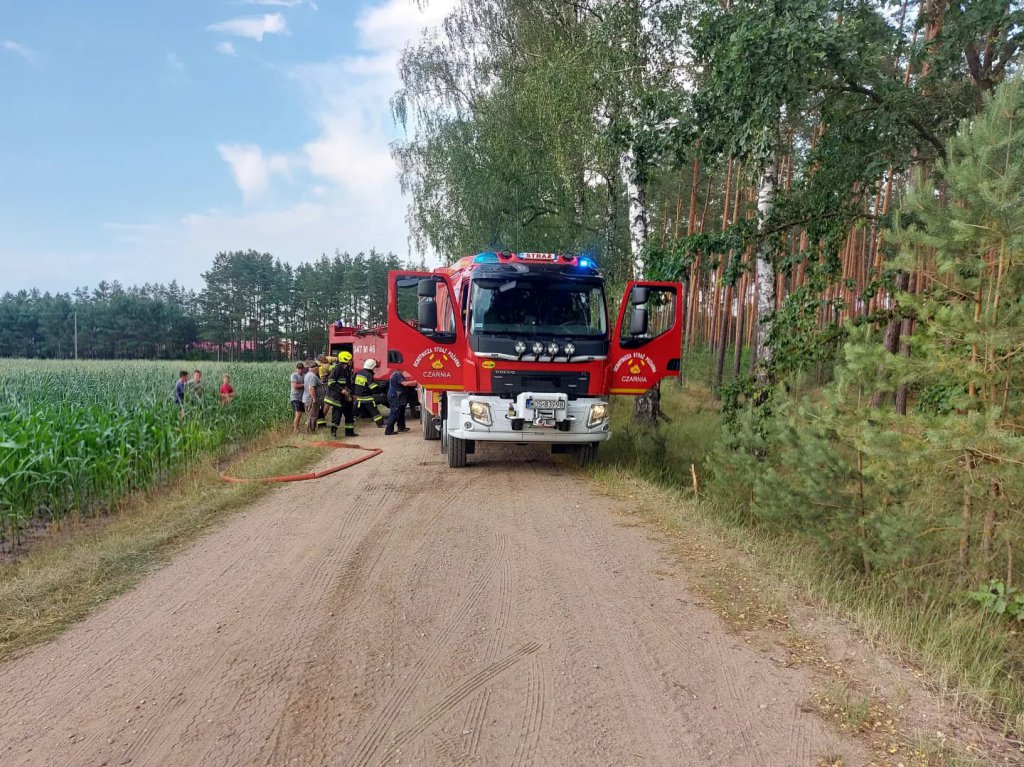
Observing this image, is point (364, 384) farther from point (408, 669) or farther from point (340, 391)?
point (408, 669)

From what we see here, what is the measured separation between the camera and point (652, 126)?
348 inches

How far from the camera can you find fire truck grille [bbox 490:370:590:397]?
28.1 feet

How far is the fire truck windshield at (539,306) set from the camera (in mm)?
8781

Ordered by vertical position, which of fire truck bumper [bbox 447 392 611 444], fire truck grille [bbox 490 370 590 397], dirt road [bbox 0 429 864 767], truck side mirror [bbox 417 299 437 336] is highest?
truck side mirror [bbox 417 299 437 336]

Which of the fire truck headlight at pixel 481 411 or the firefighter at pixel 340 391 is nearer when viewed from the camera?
the fire truck headlight at pixel 481 411

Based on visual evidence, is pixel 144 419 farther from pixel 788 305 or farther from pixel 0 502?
pixel 788 305

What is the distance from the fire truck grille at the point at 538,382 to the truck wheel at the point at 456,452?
45.0 inches

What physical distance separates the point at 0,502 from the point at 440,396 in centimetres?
544

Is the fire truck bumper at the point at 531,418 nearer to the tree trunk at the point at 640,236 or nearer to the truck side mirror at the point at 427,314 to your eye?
the truck side mirror at the point at 427,314

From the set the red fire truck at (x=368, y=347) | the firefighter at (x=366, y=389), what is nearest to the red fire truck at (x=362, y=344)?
the red fire truck at (x=368, y=347)

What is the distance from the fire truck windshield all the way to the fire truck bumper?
3.01 ft

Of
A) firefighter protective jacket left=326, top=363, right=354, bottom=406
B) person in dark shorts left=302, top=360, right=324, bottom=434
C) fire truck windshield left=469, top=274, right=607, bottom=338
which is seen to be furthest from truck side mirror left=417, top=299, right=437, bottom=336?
person in dark shorts left=302, top=360, right=324, bottom=434

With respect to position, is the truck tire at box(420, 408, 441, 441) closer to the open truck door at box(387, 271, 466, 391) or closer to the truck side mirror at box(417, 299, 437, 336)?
the open truck door at box(387, 271, 466, 391)

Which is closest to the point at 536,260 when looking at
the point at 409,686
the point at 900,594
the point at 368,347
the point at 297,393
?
the point at 900,594
